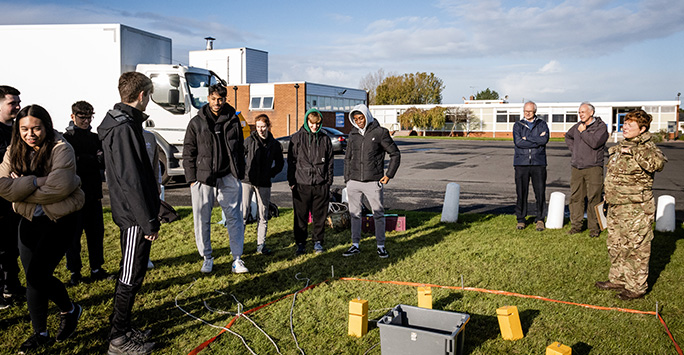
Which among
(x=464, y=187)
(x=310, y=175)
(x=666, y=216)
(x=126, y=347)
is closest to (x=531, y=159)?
(x=666, y=216)

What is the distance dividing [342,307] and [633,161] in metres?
3.29

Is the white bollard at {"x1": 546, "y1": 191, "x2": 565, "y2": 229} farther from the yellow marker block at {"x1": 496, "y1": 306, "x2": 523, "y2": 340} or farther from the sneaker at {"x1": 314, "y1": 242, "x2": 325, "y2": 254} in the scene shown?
the yellow marker block at {"x1": 496, "y1": 306, "x2": 523, "y2": 340}

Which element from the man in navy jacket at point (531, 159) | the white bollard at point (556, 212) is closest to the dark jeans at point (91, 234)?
the man in navy jacket at point (531, 159)

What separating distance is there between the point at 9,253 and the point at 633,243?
20.3 ft

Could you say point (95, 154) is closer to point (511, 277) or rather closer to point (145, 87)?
point (145, 87)

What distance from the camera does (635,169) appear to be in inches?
199

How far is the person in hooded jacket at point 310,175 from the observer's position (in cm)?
673

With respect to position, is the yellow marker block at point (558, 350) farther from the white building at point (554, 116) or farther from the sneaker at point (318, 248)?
the white building at point (554, 116)

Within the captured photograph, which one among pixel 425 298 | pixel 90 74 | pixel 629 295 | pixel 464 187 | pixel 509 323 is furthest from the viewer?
pixel 464 187

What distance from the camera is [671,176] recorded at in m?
16.0

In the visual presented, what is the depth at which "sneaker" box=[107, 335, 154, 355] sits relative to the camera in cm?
378

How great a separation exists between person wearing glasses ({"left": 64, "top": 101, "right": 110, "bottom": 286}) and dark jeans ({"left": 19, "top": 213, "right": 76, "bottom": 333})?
1.62m

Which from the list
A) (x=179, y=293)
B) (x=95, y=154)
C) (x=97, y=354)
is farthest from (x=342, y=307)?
(x=95, y=154)

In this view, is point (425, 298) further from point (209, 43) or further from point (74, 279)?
point (209, 43)
